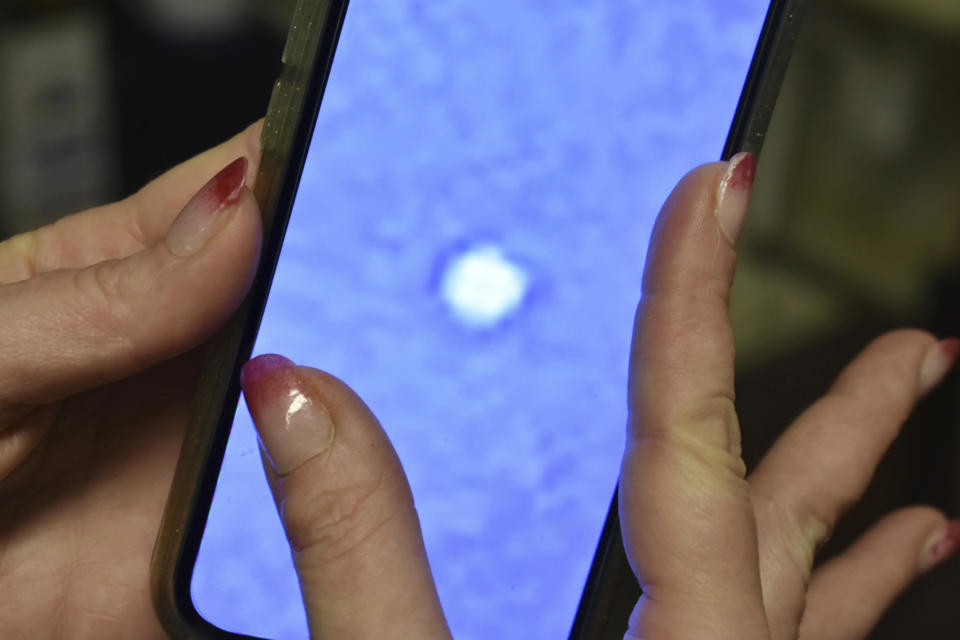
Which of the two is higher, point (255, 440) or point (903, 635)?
point (255, 440)

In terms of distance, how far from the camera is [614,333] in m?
0.30

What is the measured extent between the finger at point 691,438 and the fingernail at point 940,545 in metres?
0.24

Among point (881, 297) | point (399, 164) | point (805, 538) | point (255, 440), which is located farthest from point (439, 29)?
point (881, 297)

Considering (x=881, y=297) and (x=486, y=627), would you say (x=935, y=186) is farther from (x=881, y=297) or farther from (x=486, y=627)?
(x=486, y=627)

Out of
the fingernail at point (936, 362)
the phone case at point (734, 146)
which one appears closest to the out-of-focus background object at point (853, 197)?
the fingernail at point (936, 362)

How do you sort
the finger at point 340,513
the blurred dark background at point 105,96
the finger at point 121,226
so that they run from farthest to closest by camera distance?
the blurred dark background at point 105,96 < the finger at point 121,226 < the finger at point 340,513

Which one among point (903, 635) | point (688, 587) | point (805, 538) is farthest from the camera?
point (903, 635)

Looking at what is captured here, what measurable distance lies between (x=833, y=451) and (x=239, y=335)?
29 centimetres

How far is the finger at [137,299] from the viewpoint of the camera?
0.26 m

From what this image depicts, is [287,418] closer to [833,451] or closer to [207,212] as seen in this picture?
[207,212]

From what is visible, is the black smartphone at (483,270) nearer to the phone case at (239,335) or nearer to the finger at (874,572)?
the phone case at (239,335)

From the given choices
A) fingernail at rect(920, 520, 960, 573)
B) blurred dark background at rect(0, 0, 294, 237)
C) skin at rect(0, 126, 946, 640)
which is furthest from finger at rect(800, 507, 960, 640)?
blurred dark background at rect(0, 0, 294, 237)

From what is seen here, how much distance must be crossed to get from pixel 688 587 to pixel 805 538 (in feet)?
0.60

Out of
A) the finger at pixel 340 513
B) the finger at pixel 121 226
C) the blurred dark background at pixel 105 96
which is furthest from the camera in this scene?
the blurred dark background at pixel 105 96
